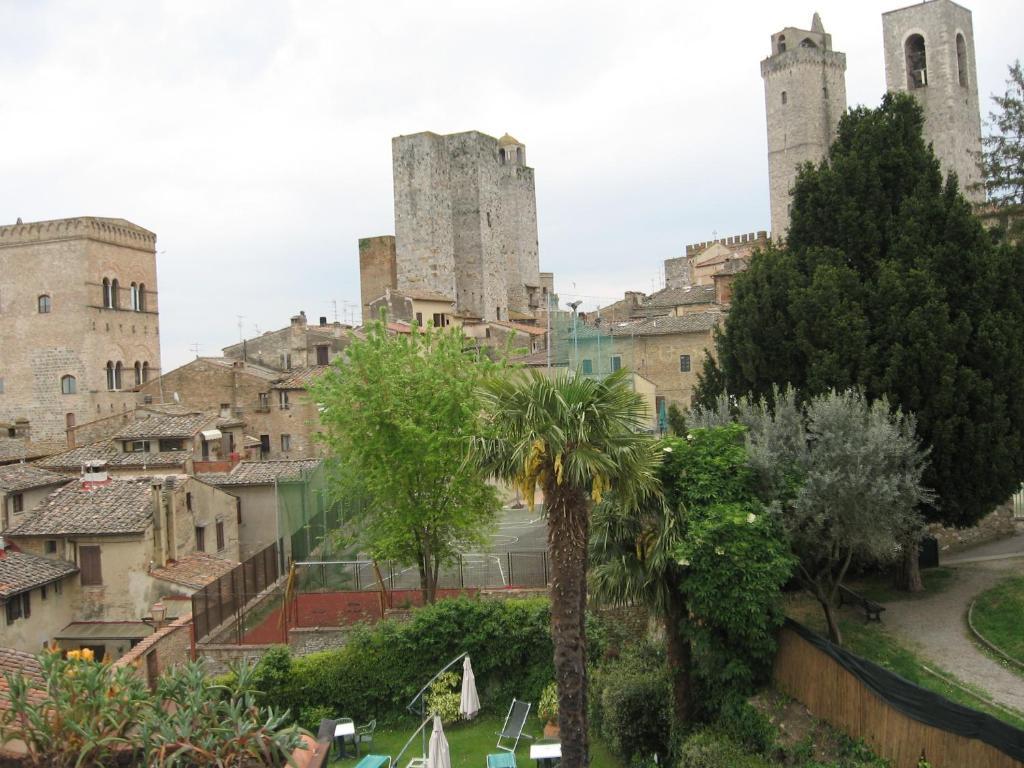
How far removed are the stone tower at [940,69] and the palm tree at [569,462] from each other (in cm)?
5625

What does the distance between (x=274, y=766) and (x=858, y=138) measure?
58.3ft

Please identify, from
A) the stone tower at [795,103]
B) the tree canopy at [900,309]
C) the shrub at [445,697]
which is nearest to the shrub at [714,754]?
the shrub at [445,697]

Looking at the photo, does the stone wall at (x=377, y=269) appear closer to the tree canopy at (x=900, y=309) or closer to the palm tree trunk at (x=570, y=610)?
Answer: the tree canopy at (x=900, y=309)

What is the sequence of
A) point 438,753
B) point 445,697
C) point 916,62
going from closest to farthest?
point 438,753 → point 445,697 → point 916,62

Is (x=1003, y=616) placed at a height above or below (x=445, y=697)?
above

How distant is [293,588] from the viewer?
23.3 meters

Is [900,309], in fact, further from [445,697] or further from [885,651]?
[445,697]

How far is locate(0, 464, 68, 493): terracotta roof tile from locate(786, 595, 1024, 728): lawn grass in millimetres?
23848

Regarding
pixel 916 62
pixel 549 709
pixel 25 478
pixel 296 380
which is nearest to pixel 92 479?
pixel 25 478

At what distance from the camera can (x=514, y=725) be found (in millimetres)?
17391

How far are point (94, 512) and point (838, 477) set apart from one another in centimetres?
2031

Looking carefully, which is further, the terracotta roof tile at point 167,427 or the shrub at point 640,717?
the terracotta roof tile at point 167,427

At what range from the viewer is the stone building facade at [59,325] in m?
55.0

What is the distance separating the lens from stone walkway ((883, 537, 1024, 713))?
14.2 m
